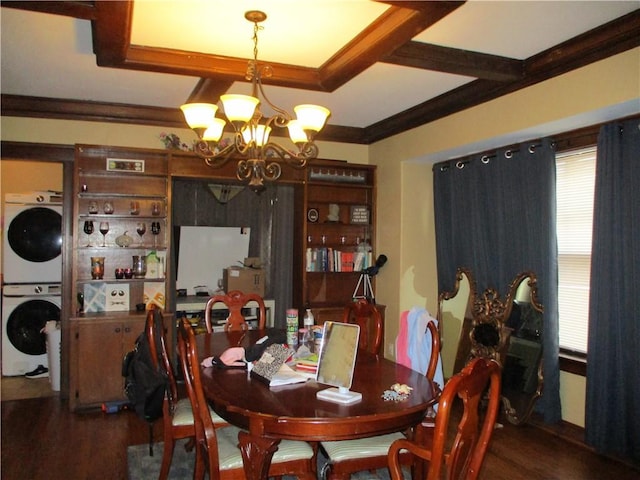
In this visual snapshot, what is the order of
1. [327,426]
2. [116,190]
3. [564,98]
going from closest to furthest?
[327,426], [564,98], [116,190]

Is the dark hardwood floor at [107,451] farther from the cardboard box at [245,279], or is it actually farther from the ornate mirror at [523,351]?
the cardboard box at [245,279]

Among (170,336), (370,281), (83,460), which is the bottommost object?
(83,460)

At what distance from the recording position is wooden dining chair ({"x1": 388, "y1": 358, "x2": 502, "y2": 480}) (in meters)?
1.60

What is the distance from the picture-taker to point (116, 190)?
14.7ft

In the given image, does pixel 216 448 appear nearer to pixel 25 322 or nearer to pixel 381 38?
pixel 381 38

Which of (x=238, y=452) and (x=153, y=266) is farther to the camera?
(x=153, y=266)

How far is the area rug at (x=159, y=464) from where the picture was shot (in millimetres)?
2975

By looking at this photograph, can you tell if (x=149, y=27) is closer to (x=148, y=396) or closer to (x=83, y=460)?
(x=148, y=396)

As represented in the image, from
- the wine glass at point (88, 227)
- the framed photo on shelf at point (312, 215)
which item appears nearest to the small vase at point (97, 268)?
the wine glass at point (88, 227)

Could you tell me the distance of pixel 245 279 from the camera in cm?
537

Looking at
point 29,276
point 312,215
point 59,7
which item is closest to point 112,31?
point 59,7

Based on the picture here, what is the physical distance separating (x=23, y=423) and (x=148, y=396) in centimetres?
173

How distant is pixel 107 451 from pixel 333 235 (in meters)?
2.97

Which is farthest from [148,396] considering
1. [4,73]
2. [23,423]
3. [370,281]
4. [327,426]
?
[370,281]
